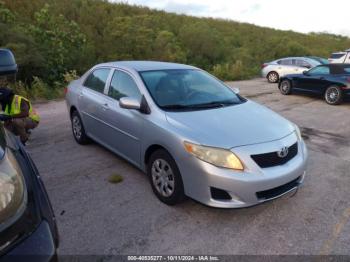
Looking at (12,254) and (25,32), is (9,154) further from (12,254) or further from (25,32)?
(25,32)

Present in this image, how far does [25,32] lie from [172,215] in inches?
466

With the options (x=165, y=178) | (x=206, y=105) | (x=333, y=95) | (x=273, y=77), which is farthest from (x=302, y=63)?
(x=165, y=178)

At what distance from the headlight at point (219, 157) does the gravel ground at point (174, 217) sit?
0.71m

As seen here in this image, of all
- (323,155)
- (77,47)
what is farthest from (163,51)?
(323,155)

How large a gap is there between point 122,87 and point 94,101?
0.72 meters

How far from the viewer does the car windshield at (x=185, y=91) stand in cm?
389

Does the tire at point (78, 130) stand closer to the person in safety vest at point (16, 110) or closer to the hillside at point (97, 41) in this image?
the person in safety vest at point (16, 110)

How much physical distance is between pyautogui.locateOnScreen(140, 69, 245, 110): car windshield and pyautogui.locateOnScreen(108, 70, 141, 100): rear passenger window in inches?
6.9

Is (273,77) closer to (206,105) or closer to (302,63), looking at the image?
(302,63)

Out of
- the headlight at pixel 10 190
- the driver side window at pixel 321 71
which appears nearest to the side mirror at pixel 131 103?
the headlight at pixel 10 190

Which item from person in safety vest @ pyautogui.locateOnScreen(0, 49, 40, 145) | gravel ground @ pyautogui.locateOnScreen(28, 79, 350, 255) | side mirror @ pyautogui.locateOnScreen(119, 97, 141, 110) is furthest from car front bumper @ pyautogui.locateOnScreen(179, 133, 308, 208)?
person in safety vest @ pyautogui.locateOnScreen(0, 49, 40, 145)

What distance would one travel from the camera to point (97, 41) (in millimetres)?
16578

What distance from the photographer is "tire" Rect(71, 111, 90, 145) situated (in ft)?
17.8

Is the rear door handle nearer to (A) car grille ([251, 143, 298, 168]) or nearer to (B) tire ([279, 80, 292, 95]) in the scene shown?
(A) car grille ([251, 143, 298, 168])
